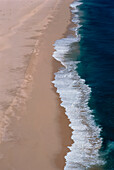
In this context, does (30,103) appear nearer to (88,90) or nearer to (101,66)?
(88,90)

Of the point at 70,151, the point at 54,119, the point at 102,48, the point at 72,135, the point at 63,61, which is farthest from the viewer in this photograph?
the point at 102,48

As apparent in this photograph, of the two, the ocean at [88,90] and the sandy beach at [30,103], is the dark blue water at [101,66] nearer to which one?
the ocean at [88,90]

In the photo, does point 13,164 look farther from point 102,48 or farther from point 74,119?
point 102,48

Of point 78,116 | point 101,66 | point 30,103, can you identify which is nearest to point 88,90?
point 78,116

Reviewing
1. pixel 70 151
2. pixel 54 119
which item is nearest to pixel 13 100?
pixel 54 119

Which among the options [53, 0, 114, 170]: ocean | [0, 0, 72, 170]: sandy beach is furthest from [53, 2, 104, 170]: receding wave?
[0, 0, 72, 170]: sandy beach

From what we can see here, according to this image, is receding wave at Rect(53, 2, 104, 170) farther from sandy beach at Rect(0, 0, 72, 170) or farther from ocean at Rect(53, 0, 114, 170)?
sandy beach at Rect(0, 0, 72, 170)

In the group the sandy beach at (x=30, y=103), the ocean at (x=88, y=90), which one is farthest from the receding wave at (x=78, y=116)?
the sandy beach at (x=30, y=103)
